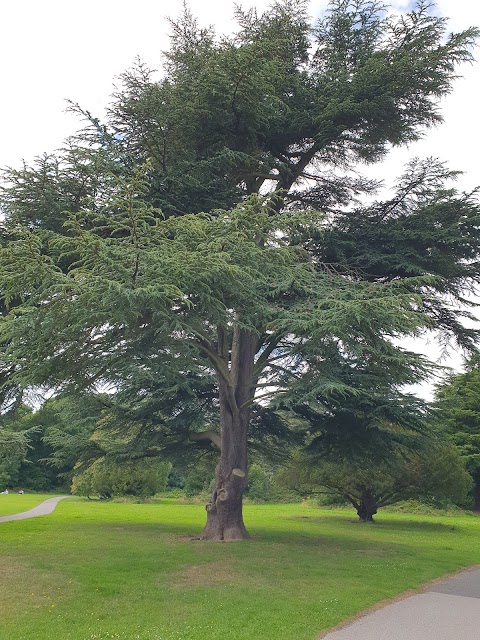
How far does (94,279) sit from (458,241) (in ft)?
27.6

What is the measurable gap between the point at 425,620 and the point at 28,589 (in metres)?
5.46

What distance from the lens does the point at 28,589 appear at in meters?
8.08

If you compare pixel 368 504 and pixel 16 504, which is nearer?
pixel 368 504

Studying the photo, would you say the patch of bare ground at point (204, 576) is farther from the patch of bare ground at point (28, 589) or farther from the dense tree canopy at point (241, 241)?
the dense tree canopy at point (241, 241)

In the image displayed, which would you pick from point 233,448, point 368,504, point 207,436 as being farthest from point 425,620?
point 368,504

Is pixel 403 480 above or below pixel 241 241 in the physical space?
below

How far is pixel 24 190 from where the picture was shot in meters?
10.7

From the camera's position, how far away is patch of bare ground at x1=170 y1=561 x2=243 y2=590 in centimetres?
868

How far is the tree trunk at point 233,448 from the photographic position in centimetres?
1343

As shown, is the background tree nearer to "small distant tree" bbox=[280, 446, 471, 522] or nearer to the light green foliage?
"small distant tree" bbox=[280, 446, 471, 522]

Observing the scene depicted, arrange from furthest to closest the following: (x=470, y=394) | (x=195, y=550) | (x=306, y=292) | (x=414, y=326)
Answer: (x=470, y=394) → (x=195, y=550) → (x=306, y=292) → (x=414, y=326)

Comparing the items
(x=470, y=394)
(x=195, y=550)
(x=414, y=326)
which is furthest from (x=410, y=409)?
(x=470, y=394)

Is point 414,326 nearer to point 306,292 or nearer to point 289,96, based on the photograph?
point 306,292

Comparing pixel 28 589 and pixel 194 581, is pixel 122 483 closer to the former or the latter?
pixel 194 581
